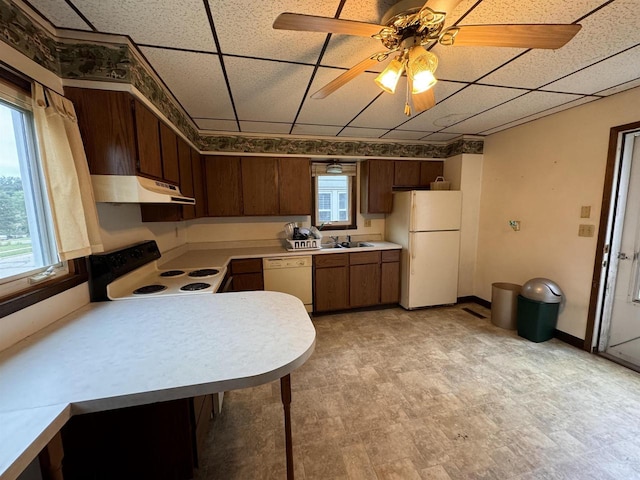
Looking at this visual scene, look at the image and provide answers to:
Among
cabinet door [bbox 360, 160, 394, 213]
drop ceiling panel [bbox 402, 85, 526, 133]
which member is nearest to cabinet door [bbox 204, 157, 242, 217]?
cabinet door [bbox 360, 160, 394, 213]

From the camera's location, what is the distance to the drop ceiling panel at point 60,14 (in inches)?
46.5

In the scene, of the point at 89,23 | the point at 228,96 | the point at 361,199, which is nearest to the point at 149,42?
the point at 89,23

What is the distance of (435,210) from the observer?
132 inches

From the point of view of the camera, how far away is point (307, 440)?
1.58m

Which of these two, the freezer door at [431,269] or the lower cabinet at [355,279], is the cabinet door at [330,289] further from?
the freezer door at [431,269]

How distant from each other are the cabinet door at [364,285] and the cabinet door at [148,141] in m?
2.41

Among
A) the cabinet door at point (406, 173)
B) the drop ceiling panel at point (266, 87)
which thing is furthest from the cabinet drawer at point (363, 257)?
the drop ceiling panel at point (266, 87)

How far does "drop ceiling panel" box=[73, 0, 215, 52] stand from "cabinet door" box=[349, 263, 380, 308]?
2.72m

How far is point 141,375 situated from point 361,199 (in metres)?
3.43

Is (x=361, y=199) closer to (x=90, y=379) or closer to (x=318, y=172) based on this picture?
(x=318, y=172)

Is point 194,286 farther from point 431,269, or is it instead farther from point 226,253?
point 431,269

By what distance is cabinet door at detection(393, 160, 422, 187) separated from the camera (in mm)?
3715

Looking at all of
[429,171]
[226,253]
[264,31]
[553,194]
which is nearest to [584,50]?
[553,194]

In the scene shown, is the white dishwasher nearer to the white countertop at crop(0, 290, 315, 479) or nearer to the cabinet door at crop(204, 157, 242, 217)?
the cabinet door at crop(204, 157, 242, 217)
